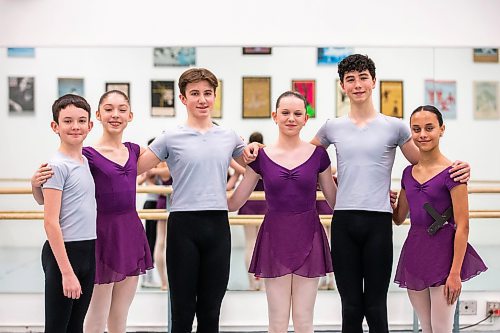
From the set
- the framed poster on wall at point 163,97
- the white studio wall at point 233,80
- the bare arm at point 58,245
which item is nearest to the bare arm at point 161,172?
the white studio wall at point 233,80

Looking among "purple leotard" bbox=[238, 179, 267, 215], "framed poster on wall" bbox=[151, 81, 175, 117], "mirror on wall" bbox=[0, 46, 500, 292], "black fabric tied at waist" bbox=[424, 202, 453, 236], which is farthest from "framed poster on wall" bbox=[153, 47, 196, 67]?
"black fabric tied at waist" bbox=[424, 202, 453, 236]

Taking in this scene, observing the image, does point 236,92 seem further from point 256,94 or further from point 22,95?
point 22,95

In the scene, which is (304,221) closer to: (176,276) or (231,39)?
(176,276)

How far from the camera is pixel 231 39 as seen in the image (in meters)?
4.30

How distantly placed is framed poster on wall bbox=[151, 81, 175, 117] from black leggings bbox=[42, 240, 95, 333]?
71.3 inches

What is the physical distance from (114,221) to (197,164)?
0.47 meters

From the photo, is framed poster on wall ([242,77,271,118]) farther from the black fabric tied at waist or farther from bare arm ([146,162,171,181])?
the black fabric tied at waist

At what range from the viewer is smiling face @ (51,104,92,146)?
8.72 ft

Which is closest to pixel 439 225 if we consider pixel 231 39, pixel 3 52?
pixel 231 39

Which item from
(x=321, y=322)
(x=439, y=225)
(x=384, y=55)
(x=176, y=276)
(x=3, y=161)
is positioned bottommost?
(x=321, y=322)

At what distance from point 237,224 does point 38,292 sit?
1414mm

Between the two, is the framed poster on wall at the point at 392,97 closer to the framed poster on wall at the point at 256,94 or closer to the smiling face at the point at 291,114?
the framed poster on wall at the point at 256,94

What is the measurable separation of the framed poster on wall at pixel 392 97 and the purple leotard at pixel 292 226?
5.03ft

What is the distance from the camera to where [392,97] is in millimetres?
4348
